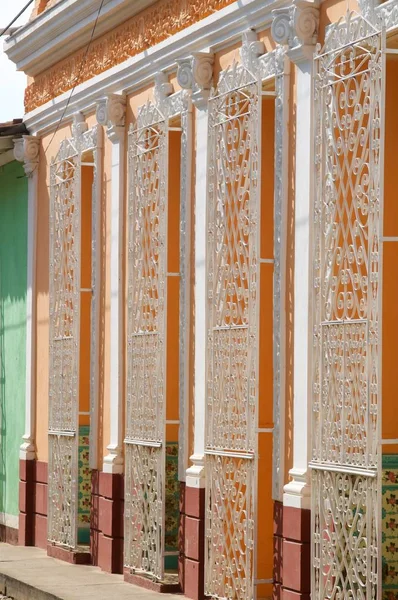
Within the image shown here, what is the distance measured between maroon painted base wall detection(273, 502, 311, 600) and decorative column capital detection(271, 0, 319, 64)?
109 inches

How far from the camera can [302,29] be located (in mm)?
9336

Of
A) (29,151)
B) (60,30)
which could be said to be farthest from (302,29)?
(29,151)

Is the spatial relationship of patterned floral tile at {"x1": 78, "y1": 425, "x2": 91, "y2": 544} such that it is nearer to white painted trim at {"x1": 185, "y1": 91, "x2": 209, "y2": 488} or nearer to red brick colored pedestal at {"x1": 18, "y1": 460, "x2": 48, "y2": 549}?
red brick colored pedestal at {"x1": 18, "y1": 460, "x2": 48, "y2": 549}

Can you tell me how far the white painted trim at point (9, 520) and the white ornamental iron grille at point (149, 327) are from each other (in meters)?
3.92

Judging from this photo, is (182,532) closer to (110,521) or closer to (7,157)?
(110,521)

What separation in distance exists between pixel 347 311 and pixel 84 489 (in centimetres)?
599

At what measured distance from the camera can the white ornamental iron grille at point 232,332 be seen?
32.9 ft

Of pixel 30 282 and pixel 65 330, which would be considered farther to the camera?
pixel 30 282

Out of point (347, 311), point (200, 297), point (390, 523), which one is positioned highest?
point (200, 297)

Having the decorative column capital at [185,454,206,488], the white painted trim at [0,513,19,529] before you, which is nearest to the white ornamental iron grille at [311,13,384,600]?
the decorative column capital at [185,454,206,488]

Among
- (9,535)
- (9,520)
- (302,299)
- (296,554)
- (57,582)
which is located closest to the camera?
(296,554)

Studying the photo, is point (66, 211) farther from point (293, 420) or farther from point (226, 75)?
point (293, 420)

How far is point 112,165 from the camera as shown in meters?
13.1

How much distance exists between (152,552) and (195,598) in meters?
0.95
